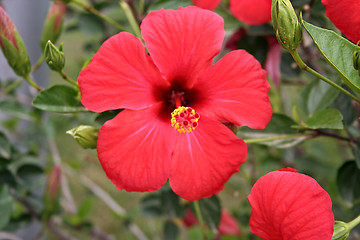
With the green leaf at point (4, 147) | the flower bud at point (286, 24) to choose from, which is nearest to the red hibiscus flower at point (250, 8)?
the flower bud at point (286, 24)

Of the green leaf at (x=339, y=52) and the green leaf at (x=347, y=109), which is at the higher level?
the green leaf at (x=339, y=52)

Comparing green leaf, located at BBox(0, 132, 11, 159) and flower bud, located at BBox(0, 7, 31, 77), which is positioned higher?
flower bud, located at BBox(0, 7, 31, 77)

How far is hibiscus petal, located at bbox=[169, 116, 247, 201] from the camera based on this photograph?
28.2 inches

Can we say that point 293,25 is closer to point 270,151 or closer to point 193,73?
point 193,73

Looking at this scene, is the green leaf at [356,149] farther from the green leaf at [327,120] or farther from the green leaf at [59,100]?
the green leaf at [59,100]

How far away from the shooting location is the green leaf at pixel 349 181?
0.97 meters

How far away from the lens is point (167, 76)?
0.77 m

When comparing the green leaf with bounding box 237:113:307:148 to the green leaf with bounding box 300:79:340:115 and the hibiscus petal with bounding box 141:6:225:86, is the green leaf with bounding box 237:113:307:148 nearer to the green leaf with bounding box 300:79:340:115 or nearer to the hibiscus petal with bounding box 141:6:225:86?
the green leaf with bounding box 300:79:340:115

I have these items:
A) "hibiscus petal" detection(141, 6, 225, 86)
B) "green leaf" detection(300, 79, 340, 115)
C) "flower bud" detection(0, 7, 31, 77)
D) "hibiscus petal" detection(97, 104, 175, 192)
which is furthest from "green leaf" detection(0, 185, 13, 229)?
"green leaf" detection(300, 79, 340, 115)

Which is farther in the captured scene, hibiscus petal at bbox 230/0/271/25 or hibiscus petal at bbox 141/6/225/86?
hibiscus petal at bbox 230/0/271/25

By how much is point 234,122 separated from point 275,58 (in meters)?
0.49

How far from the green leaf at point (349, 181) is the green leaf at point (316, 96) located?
184 millimetres

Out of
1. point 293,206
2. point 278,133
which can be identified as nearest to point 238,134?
point 278,133

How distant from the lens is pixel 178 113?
76cm
